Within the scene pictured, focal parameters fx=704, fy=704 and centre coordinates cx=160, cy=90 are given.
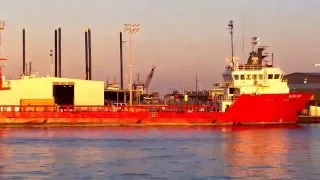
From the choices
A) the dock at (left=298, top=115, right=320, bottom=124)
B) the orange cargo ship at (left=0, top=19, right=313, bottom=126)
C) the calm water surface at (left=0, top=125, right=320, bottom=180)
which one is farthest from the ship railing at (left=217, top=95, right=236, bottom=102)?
the dock at (left=298, top=115, right=320, bottom=124)

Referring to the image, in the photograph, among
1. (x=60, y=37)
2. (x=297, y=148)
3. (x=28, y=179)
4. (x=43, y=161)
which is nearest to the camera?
(x=28, y=179)

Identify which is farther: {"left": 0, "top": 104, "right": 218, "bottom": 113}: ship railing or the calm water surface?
{"left": 0, "top": 104, "right": 218, "bottom": 113}: ship railing

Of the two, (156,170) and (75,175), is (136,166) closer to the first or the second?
(156,170)

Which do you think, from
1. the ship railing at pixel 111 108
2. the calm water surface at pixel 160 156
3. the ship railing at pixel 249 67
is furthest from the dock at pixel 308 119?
the calm water surface at pixel 160 156

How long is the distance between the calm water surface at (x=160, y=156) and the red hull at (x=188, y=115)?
10791mm

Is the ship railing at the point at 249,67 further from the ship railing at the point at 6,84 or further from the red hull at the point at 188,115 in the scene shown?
the ship railing at the point at 6,84

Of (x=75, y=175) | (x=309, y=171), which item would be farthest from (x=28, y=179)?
(x=309, y=171)

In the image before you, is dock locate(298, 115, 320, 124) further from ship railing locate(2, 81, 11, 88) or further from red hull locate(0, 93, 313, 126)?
ship railing locate(2, 81, 11, 88)

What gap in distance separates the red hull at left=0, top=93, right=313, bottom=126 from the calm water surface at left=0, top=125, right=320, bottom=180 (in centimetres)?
1079

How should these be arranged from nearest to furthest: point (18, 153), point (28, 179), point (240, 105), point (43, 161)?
point (28, 179) < point (43, 161) < point (18, 153) < point (240, 105)

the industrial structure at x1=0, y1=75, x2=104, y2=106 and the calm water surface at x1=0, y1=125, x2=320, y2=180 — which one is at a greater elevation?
the industrial structure at x1=0, y1=75, x2=104, y2=106

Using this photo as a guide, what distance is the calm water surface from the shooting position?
3189 centimetres

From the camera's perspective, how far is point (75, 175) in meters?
31.3

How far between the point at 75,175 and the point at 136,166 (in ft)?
13.5
